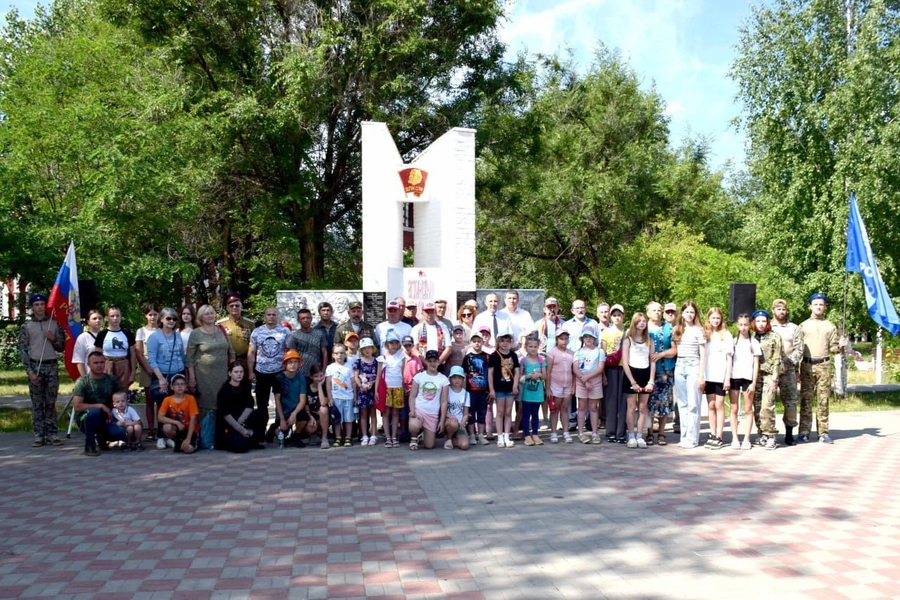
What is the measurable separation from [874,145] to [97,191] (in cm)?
1599

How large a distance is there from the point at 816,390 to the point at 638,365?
8.19 ft

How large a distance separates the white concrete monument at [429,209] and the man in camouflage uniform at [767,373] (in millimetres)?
5469

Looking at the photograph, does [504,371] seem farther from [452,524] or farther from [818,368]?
[818,368]

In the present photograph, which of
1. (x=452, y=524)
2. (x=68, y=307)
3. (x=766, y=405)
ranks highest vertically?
(x=68, y=307)

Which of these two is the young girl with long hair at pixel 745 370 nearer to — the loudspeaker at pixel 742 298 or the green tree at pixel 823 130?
the loudspeaker at pixel 742 298

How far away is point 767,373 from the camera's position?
879 cm

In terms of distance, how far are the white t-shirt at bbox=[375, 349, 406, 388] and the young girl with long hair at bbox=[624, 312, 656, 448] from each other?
9.11 ft

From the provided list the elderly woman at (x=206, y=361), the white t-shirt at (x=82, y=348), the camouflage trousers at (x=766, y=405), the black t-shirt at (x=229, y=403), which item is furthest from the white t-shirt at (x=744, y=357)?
the white t-shirt at (x=82, y=348)

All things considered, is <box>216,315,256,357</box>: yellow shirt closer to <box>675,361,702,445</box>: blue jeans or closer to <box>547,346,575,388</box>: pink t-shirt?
<box>547,346,575,388</box>: pink t-shirt

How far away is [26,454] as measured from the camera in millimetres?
8461

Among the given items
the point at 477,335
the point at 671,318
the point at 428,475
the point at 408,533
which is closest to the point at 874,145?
the point at 671,318

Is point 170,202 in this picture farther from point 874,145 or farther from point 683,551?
point 874,145

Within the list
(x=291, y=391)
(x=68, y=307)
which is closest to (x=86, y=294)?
(x=68, y=307)

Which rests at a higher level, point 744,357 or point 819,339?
point 819,339
